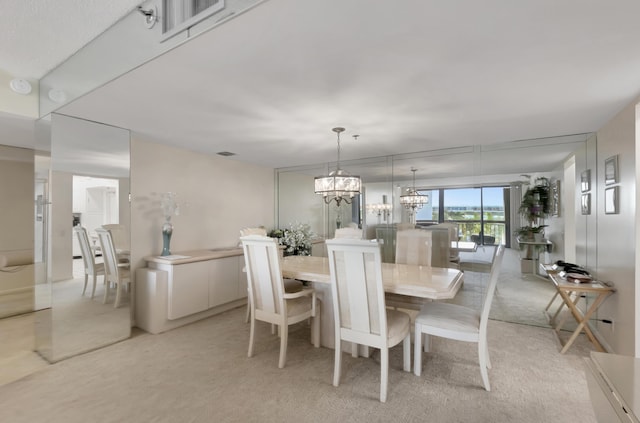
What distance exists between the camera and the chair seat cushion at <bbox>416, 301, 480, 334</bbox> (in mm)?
2361

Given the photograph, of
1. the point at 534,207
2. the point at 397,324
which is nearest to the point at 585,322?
the point at 534,207

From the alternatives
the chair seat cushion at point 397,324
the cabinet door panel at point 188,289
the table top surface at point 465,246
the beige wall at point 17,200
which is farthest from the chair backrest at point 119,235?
the table top surface at point 465,246

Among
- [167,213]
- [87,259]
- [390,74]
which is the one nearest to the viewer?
[390,74]

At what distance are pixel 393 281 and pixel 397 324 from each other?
346 millimetres

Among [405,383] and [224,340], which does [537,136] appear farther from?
[224,340]

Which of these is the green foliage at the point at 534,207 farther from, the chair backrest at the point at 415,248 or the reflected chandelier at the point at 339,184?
the reflected chandelier at the point at 339,184

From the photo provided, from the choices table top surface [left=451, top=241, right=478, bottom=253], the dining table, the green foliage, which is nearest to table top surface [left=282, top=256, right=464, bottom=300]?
the dining table

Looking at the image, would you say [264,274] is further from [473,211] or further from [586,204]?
[586,204]

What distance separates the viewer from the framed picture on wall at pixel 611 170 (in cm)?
278

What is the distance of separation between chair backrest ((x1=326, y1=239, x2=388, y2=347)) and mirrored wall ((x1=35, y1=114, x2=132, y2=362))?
2.56 meters

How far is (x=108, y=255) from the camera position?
3287mm

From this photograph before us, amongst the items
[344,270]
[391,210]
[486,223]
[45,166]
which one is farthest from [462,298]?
[45,166]

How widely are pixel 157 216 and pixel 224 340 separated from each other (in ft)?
6.18

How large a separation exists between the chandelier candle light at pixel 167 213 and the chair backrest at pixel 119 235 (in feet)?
1.44
